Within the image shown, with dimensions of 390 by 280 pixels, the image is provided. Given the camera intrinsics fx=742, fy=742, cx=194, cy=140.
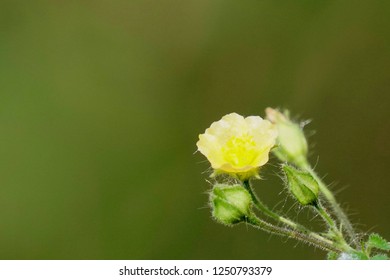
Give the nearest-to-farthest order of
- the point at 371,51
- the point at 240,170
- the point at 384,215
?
the point at 240,170
the point at 384,215
the point at 371,51

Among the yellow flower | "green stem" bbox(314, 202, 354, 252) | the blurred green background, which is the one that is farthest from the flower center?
the blurred green background

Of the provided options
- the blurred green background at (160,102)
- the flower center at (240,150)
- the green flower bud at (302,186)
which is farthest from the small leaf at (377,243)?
the blurred green background at (160,102)

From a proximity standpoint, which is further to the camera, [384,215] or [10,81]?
[10,81]

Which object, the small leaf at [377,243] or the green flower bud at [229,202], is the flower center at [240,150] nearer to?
the green flower bud at [229,202]

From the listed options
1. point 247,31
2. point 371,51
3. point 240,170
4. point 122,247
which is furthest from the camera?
point 247,31

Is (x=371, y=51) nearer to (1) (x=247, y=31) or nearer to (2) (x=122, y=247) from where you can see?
(1) (x=247, y=31)

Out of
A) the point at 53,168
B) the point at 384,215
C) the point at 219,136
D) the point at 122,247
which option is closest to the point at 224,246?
the point at 122,247

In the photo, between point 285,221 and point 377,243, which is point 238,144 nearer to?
point 285,221
